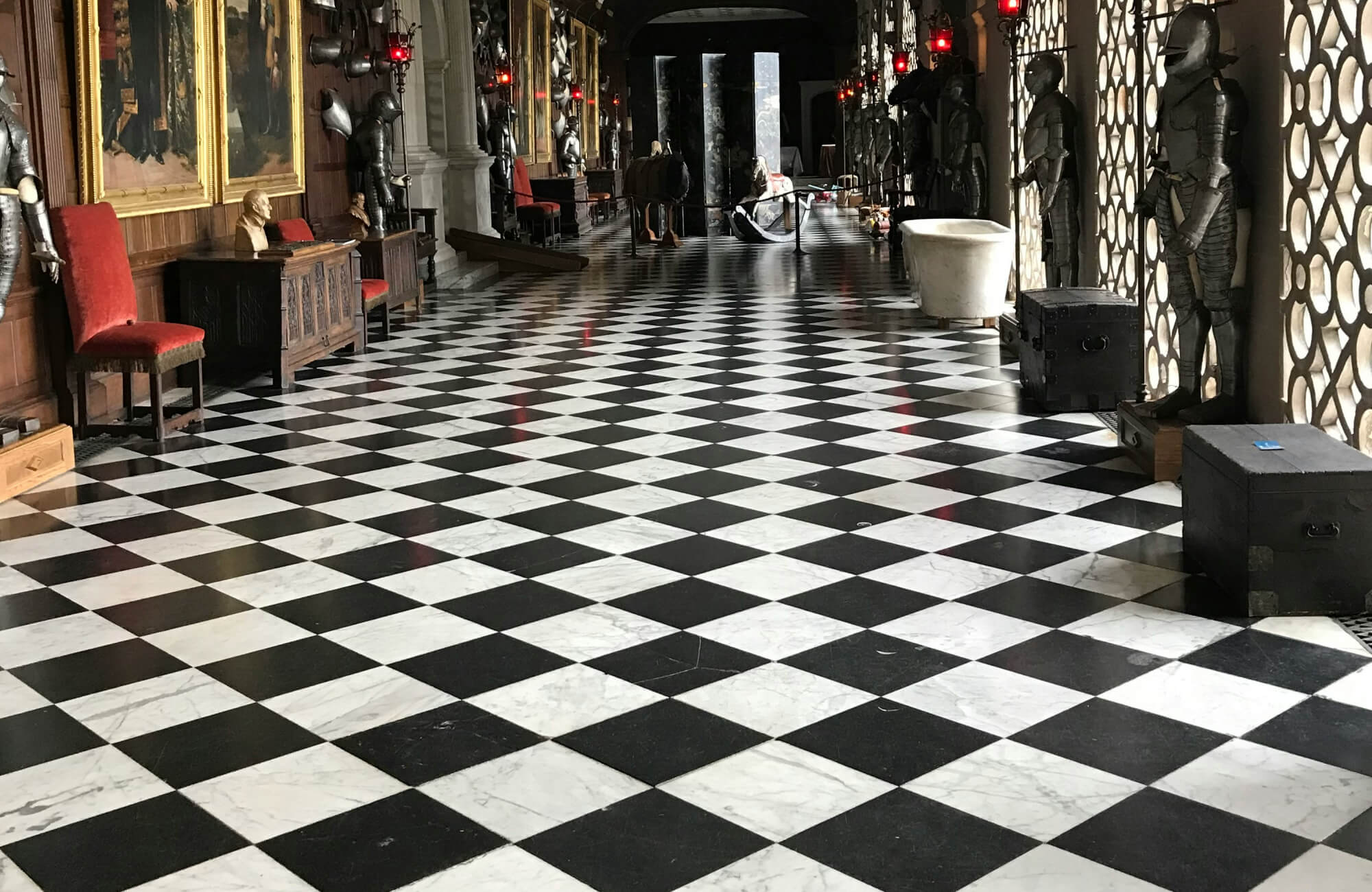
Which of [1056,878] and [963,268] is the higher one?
[963,268]

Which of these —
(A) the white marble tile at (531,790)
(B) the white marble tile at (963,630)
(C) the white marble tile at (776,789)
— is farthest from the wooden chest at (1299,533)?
(A) the white marble tile at (531,790)

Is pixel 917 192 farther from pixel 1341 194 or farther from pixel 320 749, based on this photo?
pixel 320 749

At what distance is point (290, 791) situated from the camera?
123 inches

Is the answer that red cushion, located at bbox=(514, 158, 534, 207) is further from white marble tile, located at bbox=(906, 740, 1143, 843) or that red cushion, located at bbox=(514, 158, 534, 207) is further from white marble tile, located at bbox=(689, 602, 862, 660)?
white marble tile, located at bbox=(906, 740, 1143, 843)

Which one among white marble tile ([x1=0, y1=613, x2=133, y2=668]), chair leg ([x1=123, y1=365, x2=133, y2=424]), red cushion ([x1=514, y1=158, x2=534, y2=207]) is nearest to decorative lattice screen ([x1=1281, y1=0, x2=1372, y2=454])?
white marble tile ([x1=0, y1=613, x2=133, y2=668])

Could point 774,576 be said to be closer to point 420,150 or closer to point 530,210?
point 420,150

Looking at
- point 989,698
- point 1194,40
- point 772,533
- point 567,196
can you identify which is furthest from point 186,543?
point 567,196

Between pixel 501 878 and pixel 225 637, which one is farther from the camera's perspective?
pixel 225 637

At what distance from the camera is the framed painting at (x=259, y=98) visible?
30.3 ft

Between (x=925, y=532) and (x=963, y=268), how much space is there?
547cm

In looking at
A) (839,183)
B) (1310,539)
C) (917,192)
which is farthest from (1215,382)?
(839,183)

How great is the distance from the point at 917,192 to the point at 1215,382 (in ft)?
28.8

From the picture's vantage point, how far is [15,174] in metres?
6.25

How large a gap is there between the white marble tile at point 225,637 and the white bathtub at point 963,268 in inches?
269
